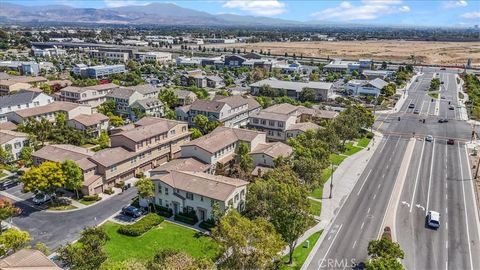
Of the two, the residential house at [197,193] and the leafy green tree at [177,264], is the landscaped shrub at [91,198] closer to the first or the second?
the residential house at [197,193]

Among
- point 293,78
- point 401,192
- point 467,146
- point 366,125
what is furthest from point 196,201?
point 293,78

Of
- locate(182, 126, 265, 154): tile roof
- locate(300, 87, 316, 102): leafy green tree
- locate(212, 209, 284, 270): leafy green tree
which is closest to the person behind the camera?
locate(212, 209, 284, 270): leafy green tree

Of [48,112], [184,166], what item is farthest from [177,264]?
[48,112]

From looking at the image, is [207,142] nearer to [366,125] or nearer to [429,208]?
[429,208]

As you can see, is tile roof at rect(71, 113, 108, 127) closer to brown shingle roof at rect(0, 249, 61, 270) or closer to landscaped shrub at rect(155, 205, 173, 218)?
landscaped shrub at rect(155, 205, 173, 218)

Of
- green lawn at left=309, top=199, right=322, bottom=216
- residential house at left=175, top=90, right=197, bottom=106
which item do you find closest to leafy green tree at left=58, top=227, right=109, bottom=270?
green lawn at left=309, top=199, right=322, bottom=216

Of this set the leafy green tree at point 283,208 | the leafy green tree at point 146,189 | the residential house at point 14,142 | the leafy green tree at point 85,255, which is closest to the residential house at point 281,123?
the leafy green tree at point 283,208

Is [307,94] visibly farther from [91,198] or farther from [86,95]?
[91,198]
